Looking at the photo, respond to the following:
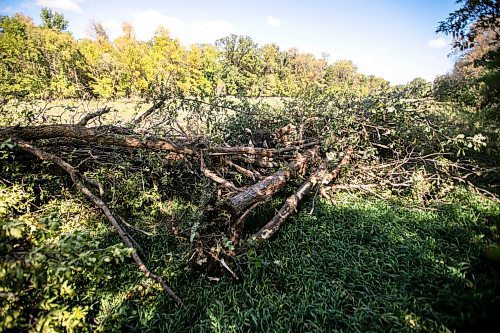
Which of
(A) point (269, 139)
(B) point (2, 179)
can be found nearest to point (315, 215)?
(A) point (269, 139)

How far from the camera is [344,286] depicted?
2674 millimetres

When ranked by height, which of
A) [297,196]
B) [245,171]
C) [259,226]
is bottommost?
[259,226]

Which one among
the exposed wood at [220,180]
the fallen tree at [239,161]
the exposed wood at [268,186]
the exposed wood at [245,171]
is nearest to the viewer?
the fallen tree at [239,161]

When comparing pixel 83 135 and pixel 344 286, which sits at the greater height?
pixel 83 135

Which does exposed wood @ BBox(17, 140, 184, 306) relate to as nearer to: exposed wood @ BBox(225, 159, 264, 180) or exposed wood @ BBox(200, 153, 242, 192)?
exposed wood @ BBox(200, 153, 242, 192)

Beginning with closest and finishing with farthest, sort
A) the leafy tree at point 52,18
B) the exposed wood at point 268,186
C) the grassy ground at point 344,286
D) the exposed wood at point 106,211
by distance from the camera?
the grassy ground at point 344,286
the exposed wood at point 106,211
the exposed wood at point 268,186
the leafy tree at point 52,18

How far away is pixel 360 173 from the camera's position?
203 inches

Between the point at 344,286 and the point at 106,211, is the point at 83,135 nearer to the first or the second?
the point at 106,211

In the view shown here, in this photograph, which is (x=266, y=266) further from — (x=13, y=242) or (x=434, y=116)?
(x=434, y=116)

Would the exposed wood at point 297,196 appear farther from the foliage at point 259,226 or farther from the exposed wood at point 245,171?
the exposed wood at point 245,171

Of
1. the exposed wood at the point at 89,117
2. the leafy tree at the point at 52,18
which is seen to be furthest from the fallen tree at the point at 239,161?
the leafy tree at the point at 52,18

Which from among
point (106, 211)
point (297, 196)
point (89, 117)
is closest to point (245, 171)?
point (297, 196)

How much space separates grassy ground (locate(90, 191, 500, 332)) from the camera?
2.24m

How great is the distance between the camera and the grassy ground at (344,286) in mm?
2240
